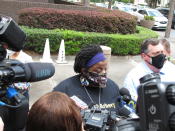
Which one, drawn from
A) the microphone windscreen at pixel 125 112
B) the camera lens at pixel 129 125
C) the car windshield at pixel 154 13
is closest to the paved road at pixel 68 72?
the microphone windscreen at pixel 125 112

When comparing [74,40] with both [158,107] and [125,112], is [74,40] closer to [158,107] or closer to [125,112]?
[125,112]

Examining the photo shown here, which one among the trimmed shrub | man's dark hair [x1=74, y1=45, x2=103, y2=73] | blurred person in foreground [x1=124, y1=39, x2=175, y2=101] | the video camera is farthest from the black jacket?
the trimmed shrub

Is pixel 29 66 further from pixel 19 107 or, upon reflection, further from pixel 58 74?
pixel 58 74

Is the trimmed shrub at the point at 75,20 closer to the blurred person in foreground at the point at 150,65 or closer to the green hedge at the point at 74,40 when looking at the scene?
the green hedge at the point at 74,40

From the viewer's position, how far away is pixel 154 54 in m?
3.47

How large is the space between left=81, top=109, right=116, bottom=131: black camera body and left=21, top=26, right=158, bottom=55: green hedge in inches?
311

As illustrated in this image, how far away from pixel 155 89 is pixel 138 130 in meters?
0.25

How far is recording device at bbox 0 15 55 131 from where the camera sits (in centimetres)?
158

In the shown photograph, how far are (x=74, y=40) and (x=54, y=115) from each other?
9.24 m

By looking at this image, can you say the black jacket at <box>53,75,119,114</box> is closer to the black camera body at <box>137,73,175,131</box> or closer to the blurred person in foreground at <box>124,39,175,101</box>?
the blurred person in foreground at <box>124,39,175,101</box>

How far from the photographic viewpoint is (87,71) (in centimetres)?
293

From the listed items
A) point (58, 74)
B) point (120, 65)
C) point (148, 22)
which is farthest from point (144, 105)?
point (148, 22)

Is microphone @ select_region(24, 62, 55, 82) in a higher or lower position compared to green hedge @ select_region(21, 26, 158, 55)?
higher

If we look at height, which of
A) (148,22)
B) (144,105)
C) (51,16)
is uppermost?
(144,105)
